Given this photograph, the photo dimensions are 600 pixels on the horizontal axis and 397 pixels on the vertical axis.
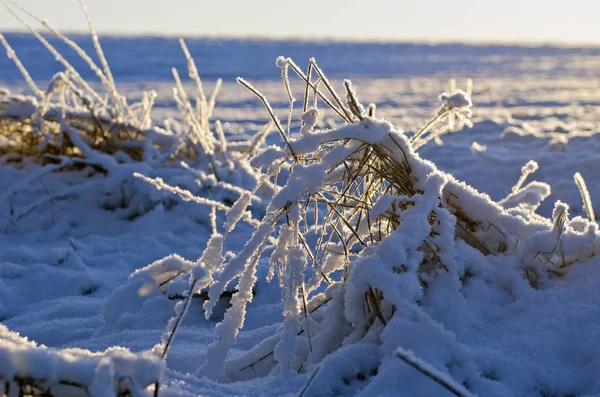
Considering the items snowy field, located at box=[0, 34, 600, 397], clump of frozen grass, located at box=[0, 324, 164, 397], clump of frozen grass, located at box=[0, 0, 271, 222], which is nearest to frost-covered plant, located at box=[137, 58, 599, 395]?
snowy field, located at box=[0, 34, 600, 397]

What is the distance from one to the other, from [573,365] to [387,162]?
0.59 m

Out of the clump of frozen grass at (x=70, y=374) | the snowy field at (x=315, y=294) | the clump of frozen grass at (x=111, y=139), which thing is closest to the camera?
the clump of frozen grass at (x=70, y=374)

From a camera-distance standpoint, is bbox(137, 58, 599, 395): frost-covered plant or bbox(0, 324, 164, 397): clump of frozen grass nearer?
bbox(0, 324, 164, 397): clump of frozen grass

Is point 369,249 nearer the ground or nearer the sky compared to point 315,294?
nearer the sky

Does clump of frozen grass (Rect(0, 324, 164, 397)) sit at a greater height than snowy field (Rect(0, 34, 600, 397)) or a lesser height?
greater

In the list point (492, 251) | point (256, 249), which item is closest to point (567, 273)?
point (492, 251)

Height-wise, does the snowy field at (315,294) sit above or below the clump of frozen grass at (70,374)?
below

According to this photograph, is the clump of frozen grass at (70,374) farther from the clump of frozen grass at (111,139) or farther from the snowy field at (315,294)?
the clump of frozen grass at (111,139)

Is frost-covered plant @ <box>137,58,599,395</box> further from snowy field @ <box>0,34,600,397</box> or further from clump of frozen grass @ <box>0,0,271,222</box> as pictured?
clump of frozen grass @ <box>0,0,271,222</box>

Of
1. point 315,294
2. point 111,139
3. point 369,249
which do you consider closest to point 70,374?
point 369,249

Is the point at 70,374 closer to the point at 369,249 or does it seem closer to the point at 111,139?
the point at 369,249

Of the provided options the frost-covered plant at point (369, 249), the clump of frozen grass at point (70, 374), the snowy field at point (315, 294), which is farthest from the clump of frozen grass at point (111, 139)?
the clump of frozen grass at point (70, 374)

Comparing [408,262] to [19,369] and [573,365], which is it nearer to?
[573,365]

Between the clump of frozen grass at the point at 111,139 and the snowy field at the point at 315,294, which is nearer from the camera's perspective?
the snowy field at the point at 315,294
